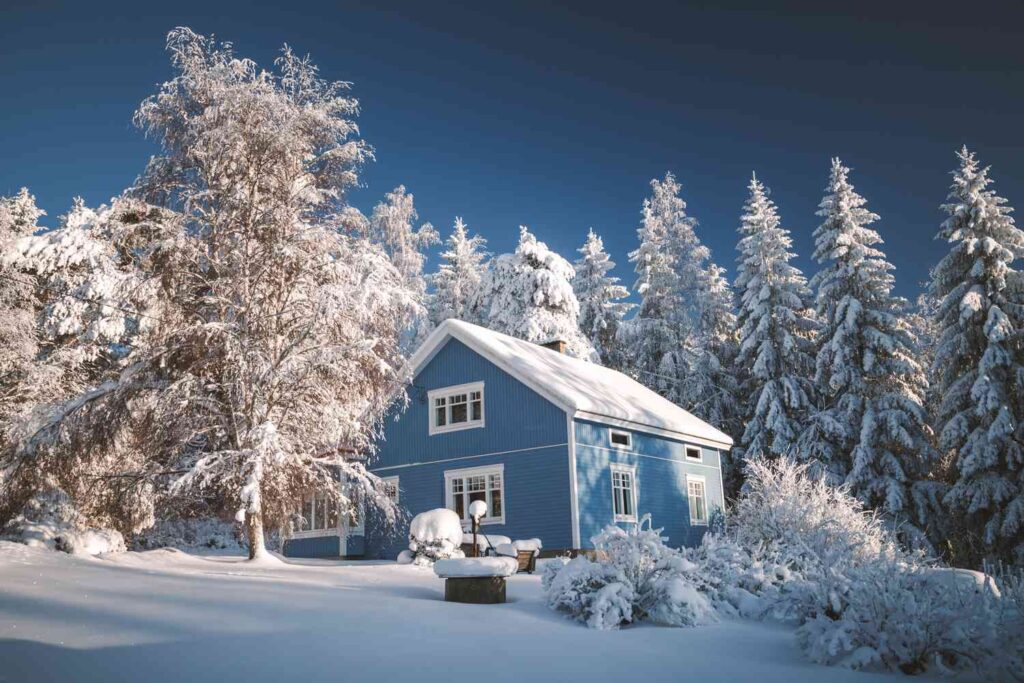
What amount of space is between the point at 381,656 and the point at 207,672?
1.37m

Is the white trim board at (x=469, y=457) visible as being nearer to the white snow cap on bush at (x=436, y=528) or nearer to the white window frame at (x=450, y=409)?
the white window frame at (x=450, y=409)

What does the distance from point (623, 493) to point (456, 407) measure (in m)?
5.06

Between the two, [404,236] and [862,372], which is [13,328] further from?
[862,372]

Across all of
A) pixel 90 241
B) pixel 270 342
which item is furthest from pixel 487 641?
pixel 90 241

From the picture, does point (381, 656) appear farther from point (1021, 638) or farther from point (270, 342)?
point (270, 342)

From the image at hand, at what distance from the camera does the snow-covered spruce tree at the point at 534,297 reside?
33.3 m

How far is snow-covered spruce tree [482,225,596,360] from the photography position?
3334cm

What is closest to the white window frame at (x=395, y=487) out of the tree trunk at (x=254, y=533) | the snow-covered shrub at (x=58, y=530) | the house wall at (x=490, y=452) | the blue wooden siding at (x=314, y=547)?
the house wall at (x=490, y=452)

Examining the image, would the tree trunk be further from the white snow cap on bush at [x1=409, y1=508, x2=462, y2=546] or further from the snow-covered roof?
the snow-covered roof

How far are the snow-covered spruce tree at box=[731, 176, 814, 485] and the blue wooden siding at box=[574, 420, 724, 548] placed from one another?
3.80 meters

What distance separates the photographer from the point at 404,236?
34.5 meters

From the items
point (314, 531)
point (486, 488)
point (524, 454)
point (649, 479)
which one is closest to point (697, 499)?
point (649, 479)

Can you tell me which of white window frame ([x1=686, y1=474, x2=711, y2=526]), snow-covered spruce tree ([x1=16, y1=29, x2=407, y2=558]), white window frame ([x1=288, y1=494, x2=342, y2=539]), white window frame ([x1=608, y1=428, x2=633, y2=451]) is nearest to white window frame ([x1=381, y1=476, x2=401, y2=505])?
white window frame ([x1=288, y1=494, x2=342, y2=539])

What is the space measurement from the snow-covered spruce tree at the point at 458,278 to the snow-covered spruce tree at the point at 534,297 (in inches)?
96.0
